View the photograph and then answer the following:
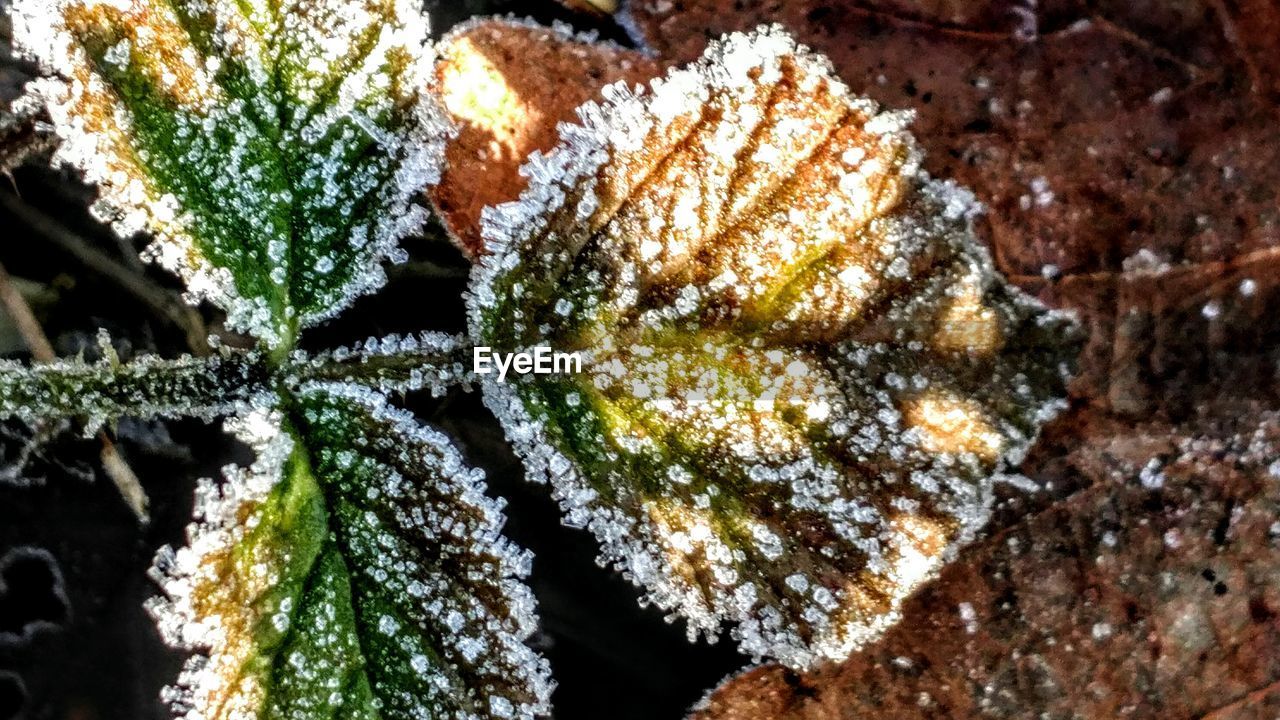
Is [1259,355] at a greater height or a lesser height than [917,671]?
greater

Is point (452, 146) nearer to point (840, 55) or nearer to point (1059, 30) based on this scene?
point (840, 55)

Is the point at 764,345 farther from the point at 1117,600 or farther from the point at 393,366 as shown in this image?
the point at 1117,600

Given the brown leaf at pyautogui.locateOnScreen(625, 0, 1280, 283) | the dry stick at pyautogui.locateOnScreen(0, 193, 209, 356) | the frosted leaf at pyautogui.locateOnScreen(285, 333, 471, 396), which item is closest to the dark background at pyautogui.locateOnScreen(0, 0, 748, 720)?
the dry stick at pyautogui.locateOnScreen(0, 193, 209, 356)

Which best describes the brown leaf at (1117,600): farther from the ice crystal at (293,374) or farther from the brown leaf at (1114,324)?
the ice crystal at (293,374)

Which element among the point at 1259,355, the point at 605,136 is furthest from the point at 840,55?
the point at 1259,355

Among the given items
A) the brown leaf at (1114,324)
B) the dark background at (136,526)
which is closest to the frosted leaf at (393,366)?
the dark background at (136,526)

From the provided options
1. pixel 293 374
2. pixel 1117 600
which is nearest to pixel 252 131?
pixel 293 374
